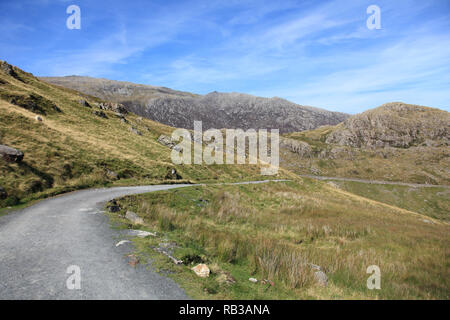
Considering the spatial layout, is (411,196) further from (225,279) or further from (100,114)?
(100,114)

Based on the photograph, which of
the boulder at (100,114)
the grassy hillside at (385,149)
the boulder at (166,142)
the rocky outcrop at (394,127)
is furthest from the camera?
the rocky outcrop at (394,127)

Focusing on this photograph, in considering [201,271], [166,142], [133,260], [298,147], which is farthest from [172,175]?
[298,147]

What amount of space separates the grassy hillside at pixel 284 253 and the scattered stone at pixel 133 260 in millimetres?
273

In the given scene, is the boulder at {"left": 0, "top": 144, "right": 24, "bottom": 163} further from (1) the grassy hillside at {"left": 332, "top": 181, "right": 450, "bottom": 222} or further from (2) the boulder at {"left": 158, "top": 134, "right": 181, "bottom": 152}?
(1) the grassy hillside at {"left": 332, "top": 181, "right": 450, "bottom": 222}

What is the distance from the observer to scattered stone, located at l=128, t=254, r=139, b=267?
6.66m

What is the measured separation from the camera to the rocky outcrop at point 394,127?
15750 cm

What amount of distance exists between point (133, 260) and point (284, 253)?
598cm

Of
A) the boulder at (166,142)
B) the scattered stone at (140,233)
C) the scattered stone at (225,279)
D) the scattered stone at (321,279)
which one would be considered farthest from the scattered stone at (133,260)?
the boulder at (166,142)

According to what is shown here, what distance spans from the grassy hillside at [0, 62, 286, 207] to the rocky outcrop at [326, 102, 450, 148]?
150697mm

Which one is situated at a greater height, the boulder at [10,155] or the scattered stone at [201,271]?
the boulder at [10,155]

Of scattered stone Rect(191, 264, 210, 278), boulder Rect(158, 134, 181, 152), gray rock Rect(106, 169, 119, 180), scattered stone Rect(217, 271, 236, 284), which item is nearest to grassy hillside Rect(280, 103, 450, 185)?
boulder Rect(158, 134, 181, 152)

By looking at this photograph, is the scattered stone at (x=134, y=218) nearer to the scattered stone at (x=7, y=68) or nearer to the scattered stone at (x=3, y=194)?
the scattered stone at (x=3, y=194)

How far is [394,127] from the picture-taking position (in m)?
170
